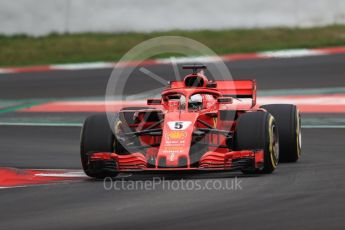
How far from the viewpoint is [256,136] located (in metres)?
11.4

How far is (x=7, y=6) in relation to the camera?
24.5 m

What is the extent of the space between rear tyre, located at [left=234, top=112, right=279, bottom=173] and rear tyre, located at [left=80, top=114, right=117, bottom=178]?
141cm

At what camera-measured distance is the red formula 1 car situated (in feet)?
36.6

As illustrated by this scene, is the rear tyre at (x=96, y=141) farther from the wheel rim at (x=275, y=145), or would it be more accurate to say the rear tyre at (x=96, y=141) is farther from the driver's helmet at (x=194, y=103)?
the wheel rim at (x=275, y=145)

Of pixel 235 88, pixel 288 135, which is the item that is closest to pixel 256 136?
pixel 288 135

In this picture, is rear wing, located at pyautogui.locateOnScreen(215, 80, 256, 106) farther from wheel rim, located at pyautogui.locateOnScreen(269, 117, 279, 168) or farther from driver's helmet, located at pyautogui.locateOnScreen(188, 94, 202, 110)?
wheel rim, located at pyautogui.locateOnScreen(269, 117, 279, 168)

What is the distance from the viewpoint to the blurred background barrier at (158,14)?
80.2ft

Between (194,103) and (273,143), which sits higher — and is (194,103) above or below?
above

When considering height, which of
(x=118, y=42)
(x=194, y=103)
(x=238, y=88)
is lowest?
(x=194, y=103)

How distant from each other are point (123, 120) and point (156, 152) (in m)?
0.95

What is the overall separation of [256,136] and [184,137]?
0.80 metres

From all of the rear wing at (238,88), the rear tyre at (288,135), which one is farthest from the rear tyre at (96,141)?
the rear tyre at (288,135)

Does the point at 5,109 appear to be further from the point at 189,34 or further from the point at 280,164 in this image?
the point at 280,164
